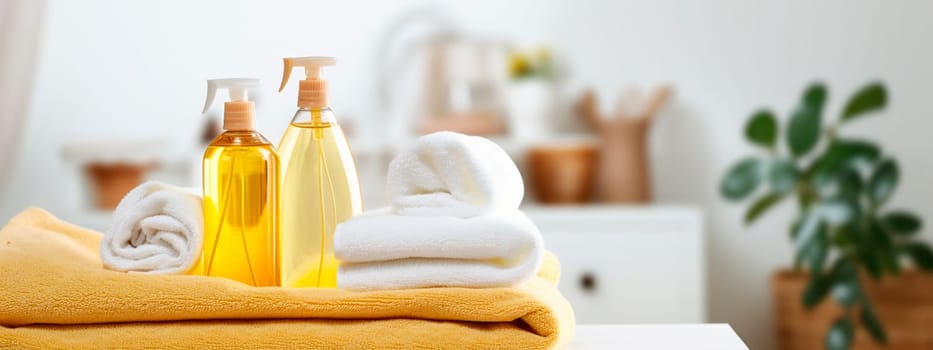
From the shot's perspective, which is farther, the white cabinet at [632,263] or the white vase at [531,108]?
the white vase at [531,108]

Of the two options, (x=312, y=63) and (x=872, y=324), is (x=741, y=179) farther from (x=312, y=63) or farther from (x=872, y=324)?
(x=312, y=63)

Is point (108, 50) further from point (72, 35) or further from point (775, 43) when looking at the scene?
point (775, 43)

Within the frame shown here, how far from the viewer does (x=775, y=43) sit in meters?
3.00

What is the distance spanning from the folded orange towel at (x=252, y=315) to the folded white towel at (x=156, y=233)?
40 mm

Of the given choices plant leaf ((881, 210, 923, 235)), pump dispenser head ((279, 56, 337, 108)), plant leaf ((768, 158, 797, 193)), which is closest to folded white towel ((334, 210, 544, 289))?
pump dispenser head ((279, 56, 337, 108))

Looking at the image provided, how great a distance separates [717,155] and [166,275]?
7.93 ft

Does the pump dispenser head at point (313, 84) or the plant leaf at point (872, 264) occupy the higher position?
the pump dispenser head at point (313, 84)

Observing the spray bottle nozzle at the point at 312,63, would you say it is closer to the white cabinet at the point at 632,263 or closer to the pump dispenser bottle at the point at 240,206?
the pump dispenser bottle at the point at 240,206

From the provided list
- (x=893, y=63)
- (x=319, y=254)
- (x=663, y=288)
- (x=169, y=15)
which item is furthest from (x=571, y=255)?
(x=319, y=254)

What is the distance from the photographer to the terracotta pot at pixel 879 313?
2826 millimetres

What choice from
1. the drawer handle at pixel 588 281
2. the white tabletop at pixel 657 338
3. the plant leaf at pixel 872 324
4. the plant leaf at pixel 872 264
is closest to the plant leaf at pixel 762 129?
the plant leaf at pixel 872 264

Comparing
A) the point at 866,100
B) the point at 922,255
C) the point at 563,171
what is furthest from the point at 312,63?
the point at 922,255

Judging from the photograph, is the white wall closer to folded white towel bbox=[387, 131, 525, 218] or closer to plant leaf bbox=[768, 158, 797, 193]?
plant leaf bbox=[768, 158, 797, 193]

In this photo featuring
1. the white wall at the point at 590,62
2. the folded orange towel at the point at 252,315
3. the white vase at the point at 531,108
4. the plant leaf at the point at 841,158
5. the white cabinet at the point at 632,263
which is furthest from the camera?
the white wall at the point at 590,62
